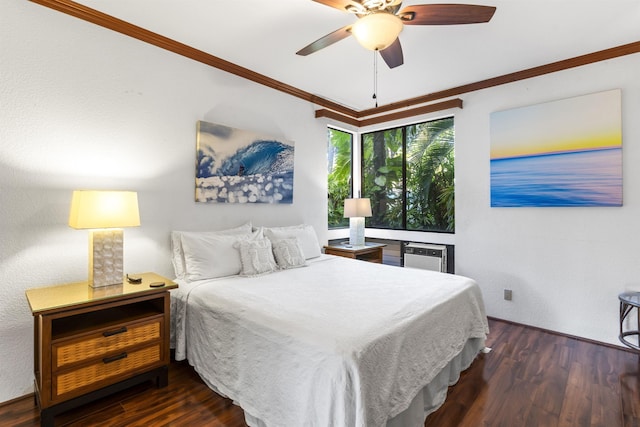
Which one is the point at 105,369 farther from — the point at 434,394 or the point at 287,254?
the point at 434,394

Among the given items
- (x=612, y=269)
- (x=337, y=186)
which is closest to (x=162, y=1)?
(x=337, y=186)

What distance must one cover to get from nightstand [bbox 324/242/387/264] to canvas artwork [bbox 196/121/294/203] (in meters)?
0.87

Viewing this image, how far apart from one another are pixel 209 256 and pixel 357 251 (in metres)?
1.86

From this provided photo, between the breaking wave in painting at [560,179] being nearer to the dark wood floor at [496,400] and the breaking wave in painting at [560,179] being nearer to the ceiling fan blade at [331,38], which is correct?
the dark wood floor at [496,400]

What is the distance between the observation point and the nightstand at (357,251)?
12.7 ft

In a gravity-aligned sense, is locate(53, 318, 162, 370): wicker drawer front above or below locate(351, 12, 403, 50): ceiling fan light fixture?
below

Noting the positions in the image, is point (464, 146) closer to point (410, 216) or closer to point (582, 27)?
point (410, 216)

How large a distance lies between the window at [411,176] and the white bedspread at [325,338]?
1.76m

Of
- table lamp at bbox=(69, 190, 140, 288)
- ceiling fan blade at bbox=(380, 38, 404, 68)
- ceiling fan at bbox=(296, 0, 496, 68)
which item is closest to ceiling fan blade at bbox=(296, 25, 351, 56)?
ceiling fan at bbox=(296, 0, 496, 68)

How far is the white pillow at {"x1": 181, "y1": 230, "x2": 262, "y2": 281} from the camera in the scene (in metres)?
2.56

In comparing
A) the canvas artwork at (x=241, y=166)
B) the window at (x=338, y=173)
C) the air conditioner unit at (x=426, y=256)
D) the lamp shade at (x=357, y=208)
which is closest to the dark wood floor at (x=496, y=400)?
the air conditioner unit at (x=426, y=256)

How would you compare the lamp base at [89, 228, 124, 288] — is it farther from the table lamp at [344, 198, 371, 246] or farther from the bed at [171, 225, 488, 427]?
the table lamp at [344, 198, 371, 246]

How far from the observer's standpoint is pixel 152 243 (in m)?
2.64

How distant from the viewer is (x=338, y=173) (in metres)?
4.75
